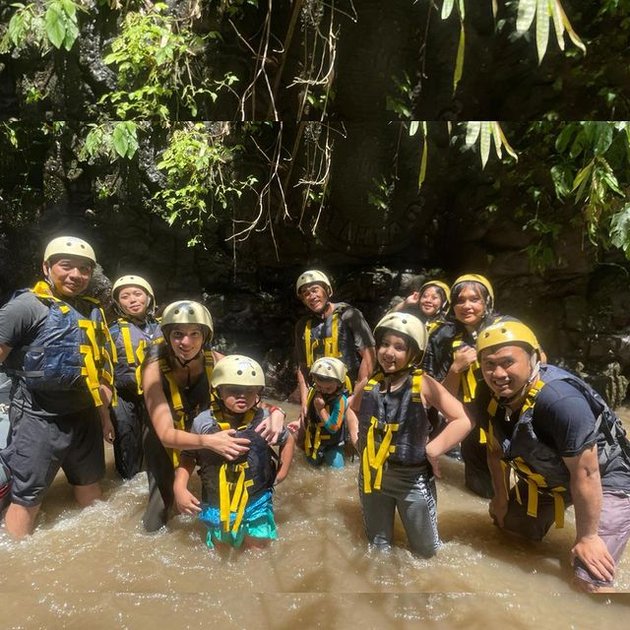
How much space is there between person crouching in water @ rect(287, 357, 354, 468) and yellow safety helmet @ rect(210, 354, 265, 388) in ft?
4.38

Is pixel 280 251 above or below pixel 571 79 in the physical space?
below

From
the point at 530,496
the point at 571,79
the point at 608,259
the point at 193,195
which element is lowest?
the point at 530,496

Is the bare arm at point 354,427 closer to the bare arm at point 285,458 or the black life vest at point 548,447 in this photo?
the bare arm at point 285,458

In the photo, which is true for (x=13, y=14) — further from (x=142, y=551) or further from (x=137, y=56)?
(x=142, y=551)

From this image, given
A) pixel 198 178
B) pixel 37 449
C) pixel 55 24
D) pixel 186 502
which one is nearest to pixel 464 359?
pixel 186 502

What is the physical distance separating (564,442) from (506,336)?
1.88 ft

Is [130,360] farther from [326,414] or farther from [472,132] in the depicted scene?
[472,132]

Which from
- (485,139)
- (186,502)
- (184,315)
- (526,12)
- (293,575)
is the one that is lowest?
(293,575)

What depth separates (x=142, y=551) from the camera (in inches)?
104

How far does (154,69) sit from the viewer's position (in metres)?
4.35

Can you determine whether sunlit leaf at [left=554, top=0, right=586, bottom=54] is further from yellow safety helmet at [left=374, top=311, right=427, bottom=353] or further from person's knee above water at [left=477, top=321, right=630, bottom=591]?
yellow safety helmet at [left=374, top=311, right=427, bottom=353]

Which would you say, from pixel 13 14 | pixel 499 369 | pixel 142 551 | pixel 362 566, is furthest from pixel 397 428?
pixel 13 14

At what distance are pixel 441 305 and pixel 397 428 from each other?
2.03m

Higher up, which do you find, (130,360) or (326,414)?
(130,360)
